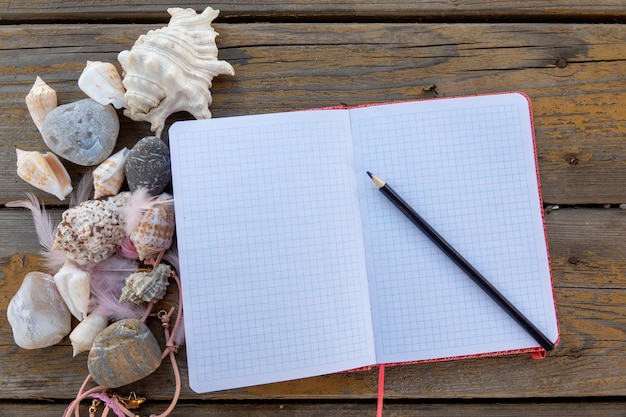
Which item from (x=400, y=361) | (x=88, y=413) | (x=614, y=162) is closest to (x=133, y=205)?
(x=88, y=413)

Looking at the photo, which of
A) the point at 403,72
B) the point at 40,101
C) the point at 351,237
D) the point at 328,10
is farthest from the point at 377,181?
the point at 40,101

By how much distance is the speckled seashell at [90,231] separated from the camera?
2.05ft

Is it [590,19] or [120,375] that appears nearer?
[120,375]

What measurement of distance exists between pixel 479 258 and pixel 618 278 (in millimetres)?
221

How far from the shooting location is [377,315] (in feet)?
2.16

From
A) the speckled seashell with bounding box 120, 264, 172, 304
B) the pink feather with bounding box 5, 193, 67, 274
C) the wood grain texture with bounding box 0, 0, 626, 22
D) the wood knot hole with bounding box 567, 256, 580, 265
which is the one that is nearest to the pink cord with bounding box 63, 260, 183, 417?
the speckled seashell with bounding box 120, 264, 172, 304

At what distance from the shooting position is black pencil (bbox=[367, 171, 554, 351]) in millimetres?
651

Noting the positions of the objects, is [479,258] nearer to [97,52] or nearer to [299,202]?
[299,202]

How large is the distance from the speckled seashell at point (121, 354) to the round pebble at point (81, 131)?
0.24 metres

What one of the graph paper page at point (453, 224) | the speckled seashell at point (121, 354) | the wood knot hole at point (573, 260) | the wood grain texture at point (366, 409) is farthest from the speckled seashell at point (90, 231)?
the wood knot hole at point (573, 260)

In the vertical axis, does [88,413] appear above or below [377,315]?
below

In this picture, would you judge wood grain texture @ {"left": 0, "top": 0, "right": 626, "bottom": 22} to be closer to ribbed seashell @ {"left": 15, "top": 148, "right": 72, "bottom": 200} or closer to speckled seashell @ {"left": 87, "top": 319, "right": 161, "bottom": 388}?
ribbed seashell @ {"left": 15, "top": 148, "right": 72, "bottom": 200}

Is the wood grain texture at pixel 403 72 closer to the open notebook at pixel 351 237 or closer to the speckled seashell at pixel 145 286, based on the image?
the open notebook at pixel 351 237

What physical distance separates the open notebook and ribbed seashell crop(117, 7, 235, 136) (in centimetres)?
4
